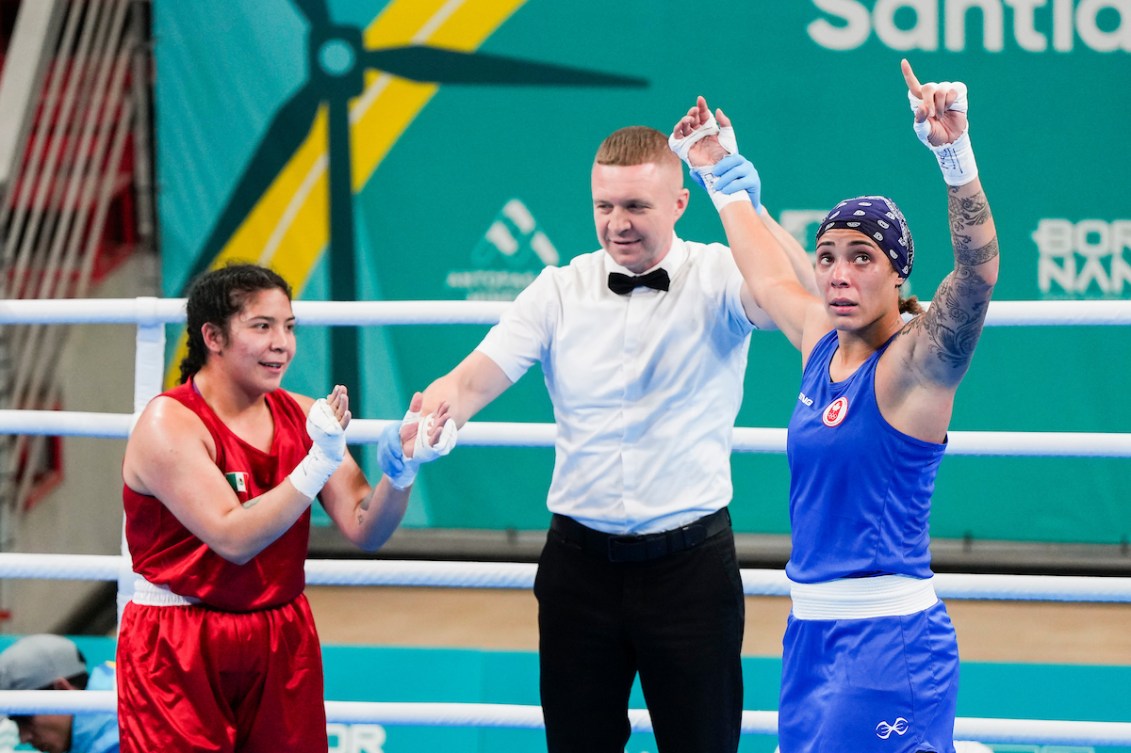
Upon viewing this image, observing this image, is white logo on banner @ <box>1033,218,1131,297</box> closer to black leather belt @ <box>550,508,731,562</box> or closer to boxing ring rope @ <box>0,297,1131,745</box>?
boxing ring rope @ <box>0,297,1131,745</box>

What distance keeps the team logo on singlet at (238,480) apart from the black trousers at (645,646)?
59 cm

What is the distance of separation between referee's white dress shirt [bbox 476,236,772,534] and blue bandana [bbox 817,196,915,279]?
0.42m

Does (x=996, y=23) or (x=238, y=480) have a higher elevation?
(x=996, y=23)

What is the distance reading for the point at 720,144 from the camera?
281 centimetres

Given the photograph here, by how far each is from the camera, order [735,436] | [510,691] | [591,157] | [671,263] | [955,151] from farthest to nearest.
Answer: [591,157], [510,691], [735,436], [671,263], [955,151]

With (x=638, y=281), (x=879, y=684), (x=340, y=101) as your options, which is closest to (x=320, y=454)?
(x=638, y=281)

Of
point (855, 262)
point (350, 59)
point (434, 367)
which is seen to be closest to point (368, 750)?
point (855, 262)

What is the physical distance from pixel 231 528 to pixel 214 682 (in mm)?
290

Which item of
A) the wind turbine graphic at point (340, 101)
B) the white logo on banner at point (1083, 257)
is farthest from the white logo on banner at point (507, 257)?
the white logo on banner at point (1083, 257)

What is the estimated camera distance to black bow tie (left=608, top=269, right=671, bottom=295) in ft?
9.22

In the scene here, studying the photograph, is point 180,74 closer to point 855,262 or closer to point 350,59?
point 350,59

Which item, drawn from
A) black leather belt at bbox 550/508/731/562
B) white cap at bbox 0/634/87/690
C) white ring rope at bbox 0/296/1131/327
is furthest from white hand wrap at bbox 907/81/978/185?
white cap at bbox 0/634/87/690

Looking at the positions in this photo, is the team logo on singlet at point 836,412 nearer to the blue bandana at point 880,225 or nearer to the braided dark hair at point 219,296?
the blue bandana at point 880,225

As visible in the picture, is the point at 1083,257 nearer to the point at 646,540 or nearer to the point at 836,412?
the point at 646,540
